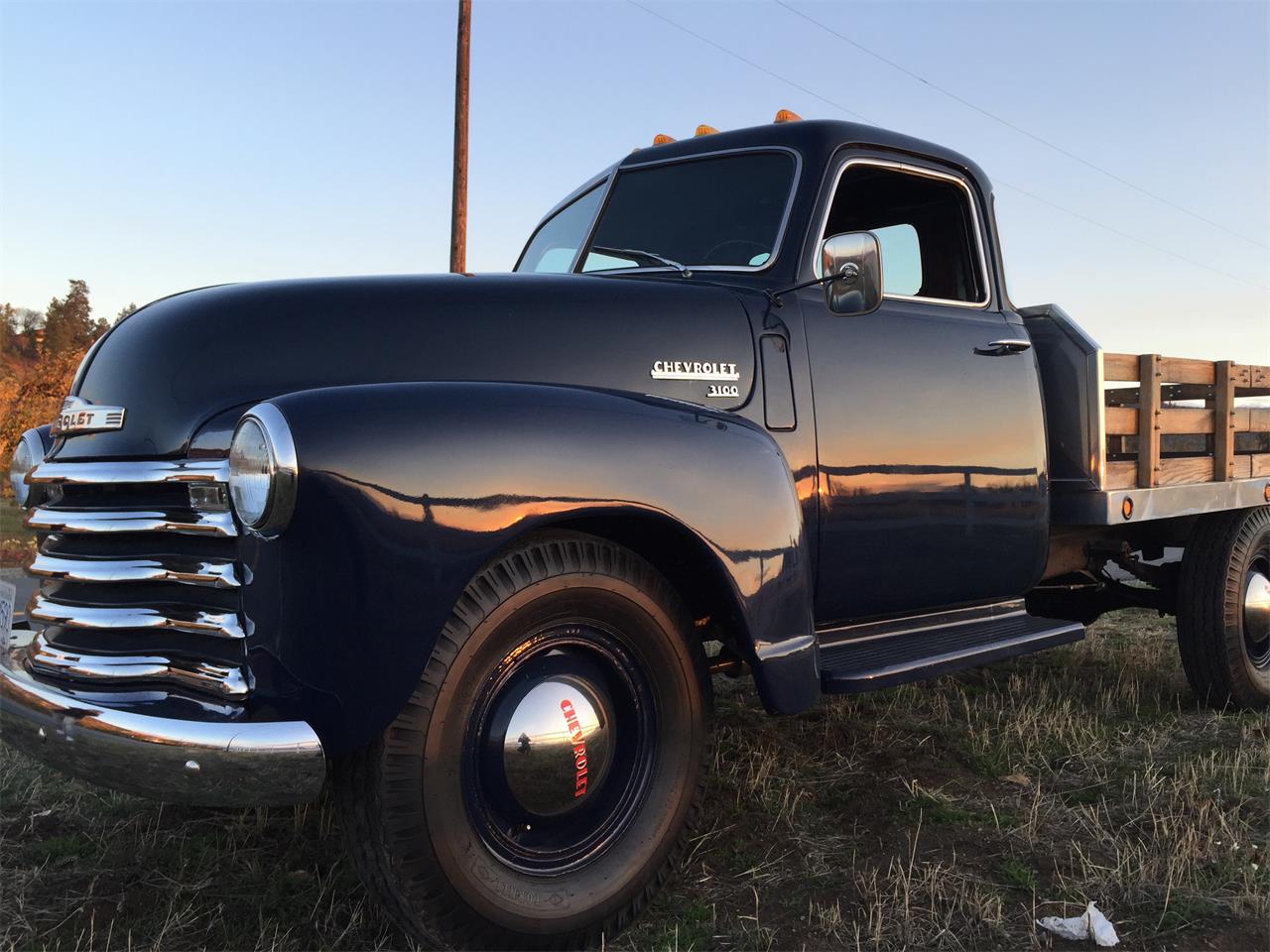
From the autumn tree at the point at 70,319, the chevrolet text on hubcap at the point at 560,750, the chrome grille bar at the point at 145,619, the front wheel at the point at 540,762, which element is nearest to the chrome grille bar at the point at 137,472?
the chrome grille bar at the point at 145,619

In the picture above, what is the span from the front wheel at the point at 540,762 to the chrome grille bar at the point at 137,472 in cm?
57

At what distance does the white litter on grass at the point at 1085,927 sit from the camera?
238 centimetres

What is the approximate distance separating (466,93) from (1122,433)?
9.89m

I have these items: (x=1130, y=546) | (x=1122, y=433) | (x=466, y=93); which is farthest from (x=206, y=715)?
(x=466, y=93)

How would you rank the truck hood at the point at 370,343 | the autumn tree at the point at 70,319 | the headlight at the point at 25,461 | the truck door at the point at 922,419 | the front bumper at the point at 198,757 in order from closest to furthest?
the front bumper at the point at 198,757, the truck hood at the point at 370,343, the headlight at the point at 25,461, the truck door at the point at 922,419, the autumn tree at the point at 70,319

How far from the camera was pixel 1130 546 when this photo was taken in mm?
4637

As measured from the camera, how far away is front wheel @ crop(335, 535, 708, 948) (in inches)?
80.9

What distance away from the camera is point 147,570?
2139 mm

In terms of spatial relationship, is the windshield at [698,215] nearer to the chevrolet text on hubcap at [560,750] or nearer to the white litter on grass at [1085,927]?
the chevrolet text on hubcap at [560,750]

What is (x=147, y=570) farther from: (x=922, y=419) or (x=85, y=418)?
(x=922, y=419)

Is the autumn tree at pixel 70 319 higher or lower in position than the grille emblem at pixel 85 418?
higher

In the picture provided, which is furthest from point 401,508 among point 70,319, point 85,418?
point 70,319

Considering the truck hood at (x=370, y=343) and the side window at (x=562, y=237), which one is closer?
the truck hood at (x=370, y=343)

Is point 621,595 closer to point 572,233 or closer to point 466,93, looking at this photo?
point 572,233
